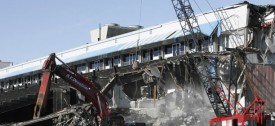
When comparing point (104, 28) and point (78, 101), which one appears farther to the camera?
point (104, 28)

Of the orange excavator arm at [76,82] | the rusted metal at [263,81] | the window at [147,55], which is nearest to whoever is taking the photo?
the orange excavator arm at [76,82]

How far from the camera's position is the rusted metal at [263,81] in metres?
43.3

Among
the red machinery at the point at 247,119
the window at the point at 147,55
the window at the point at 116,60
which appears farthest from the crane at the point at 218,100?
the window at the point at 116,60

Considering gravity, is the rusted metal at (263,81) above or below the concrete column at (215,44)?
below

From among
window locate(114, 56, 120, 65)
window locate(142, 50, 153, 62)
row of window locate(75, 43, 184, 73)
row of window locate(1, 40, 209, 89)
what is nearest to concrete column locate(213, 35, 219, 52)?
row of window locate(1, 40, 209, 89)

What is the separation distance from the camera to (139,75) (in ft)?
164

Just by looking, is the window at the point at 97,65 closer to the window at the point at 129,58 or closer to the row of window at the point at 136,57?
the row of window at the point at 136,57

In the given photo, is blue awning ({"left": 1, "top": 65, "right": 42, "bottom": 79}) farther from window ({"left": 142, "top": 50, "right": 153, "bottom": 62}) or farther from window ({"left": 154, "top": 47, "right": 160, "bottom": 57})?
window ({"left": 154, "top": 47, "right": 160, "bottom": 57})

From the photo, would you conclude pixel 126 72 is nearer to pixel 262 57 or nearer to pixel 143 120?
pixel 143 120

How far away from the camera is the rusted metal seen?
43.3m

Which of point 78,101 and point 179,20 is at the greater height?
point 179,20

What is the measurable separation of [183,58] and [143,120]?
718 cm

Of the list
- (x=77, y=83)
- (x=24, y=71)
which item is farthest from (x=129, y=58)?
(x=24, y=71)

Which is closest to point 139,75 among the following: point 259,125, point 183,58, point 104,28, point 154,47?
point 183,58
